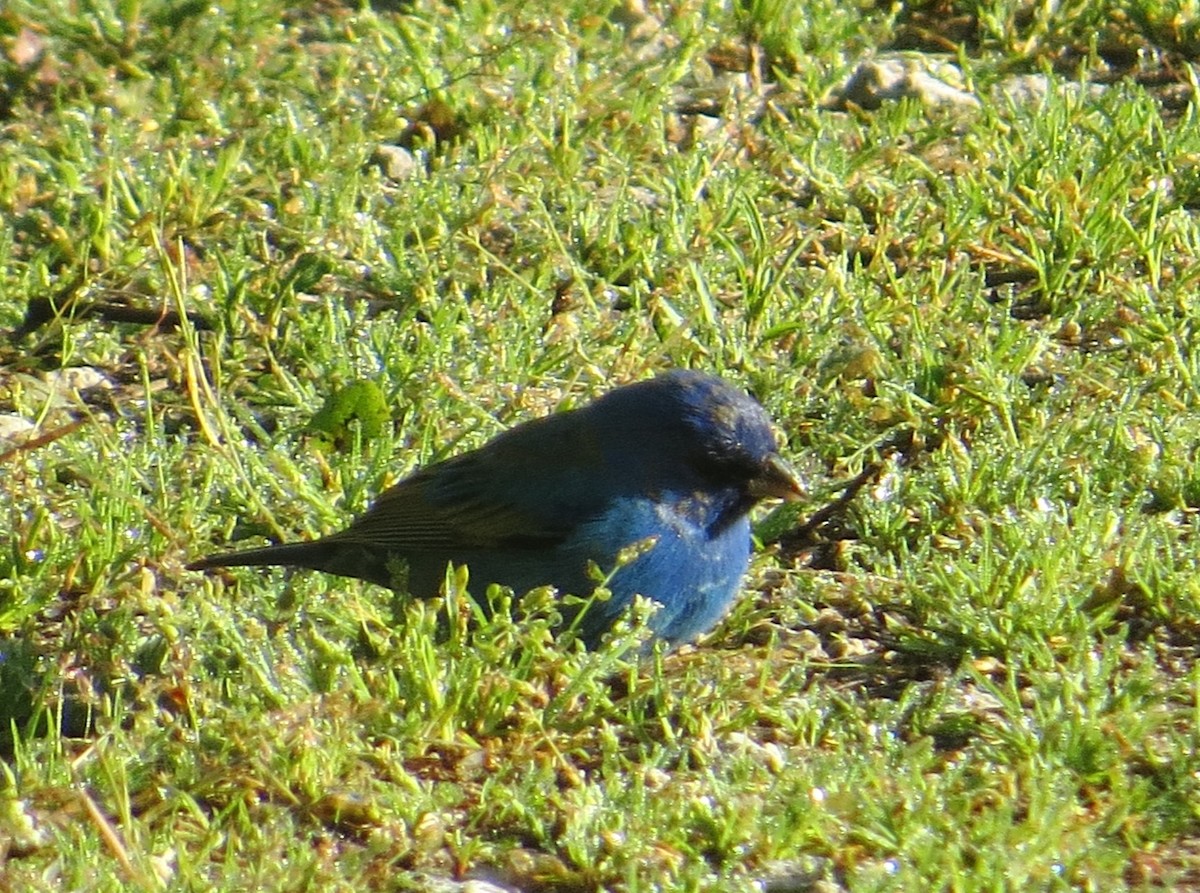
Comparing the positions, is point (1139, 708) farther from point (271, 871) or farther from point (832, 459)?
point (271, 871)

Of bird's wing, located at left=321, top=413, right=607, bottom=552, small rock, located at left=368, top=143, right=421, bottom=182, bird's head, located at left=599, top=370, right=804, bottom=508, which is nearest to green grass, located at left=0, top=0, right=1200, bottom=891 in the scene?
small rock, located at left=368, top=143, right=421, bottom=182

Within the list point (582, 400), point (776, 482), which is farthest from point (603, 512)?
point (582, 400)

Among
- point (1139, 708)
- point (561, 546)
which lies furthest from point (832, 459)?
point (1139, 708)

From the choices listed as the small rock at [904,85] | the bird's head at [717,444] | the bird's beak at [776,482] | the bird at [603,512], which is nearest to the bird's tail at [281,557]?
the bird at [603,512]

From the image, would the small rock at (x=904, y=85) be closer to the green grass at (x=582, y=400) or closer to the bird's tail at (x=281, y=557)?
the green grass at (x=582, y=400)

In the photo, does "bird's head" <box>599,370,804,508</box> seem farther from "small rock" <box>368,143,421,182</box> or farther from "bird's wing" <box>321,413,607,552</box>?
"small rock" <box>368,143,421,182</box>

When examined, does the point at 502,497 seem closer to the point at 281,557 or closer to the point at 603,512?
the point at 603,512

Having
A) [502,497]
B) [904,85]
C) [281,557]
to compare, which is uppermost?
[904,85]

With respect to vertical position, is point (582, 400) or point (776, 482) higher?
point (776, 482)
